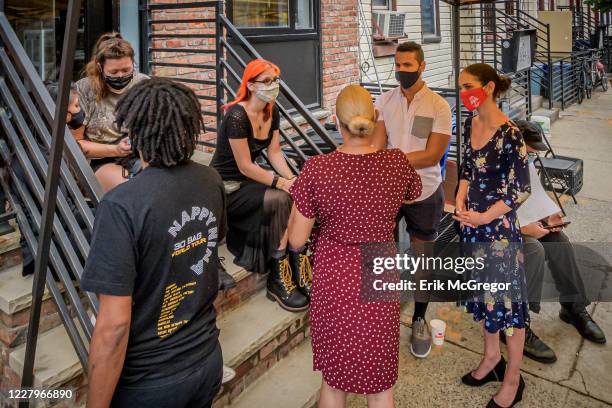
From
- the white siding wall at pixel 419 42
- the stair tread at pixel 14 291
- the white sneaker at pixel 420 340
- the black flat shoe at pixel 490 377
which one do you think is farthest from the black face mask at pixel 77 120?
the white siding wall at pixel 419 42

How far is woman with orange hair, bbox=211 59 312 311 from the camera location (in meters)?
2.88

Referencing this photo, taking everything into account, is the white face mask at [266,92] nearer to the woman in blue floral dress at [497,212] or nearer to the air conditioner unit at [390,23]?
the woman in blue floral dress at [497,212]

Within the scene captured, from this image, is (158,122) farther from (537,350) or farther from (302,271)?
(537,350)

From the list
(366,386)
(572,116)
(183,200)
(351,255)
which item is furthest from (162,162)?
(572,116)

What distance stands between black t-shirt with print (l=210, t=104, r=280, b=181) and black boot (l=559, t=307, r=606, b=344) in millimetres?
2685

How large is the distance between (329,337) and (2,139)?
2.01 m

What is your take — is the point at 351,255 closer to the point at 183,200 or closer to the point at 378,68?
the point at 183,200

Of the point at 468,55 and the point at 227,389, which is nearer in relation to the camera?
the point at 227,389

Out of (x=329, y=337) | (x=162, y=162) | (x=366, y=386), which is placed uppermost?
(x=162, y=162)

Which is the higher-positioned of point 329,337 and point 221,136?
point 221,136

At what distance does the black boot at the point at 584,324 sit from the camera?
3.63m

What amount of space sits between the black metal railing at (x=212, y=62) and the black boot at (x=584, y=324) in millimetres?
2247

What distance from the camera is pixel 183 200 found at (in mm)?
1579

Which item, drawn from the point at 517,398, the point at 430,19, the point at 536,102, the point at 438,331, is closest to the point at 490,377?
the point at 517,398
